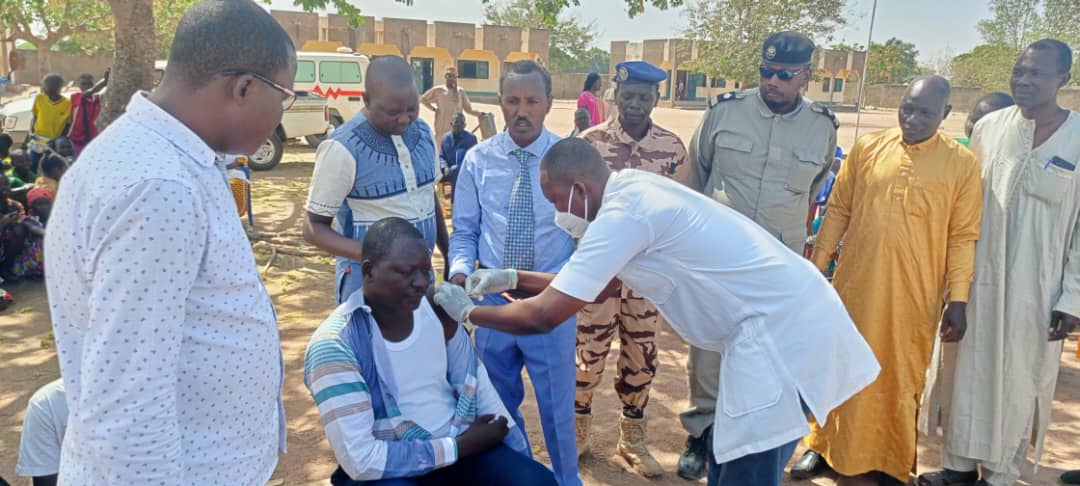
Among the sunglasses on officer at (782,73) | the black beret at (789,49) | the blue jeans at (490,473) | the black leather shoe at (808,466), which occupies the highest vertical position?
the black beret at (789,49)

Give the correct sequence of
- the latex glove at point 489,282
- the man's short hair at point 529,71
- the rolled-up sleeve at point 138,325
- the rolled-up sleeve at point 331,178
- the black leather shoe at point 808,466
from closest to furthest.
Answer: the rolled-up sleeve at point 138,325 < the latex glove at point 489,282 < the rolled-up sleeve at point 331,178 < the man's short hair at point 529,71 < the black leather shoe at point 808,466

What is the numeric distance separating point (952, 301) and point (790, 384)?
171cm

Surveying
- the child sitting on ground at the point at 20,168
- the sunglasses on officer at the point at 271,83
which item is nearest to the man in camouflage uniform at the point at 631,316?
the sunglasses on officer at the point at 271,83

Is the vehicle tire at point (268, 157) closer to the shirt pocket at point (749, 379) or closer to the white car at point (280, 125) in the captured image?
the white car at point (280, 125)

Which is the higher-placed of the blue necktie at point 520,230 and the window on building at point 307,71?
the window on building at point 307,71

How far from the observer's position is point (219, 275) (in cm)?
129

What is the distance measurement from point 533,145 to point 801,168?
4.41 ft

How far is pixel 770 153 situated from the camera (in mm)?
3482

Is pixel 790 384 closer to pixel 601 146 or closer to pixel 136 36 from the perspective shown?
pixel 601 146

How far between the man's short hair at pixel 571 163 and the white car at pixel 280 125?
856 centimetres

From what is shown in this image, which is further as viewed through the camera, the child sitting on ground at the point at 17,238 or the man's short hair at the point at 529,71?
the child sitting on ground at the point at 17,238

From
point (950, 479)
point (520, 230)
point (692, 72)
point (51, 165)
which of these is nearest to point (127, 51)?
point (51, 165)

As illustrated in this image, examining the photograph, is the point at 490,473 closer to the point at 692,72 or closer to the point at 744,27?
the point at 744,27

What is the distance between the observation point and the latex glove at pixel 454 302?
8.01 feet
